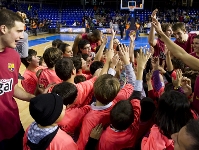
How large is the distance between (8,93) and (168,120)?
122cm

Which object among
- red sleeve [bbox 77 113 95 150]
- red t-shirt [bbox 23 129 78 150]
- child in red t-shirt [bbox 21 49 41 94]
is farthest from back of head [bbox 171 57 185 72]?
red t-shirt [bbox 23 129 78 150]

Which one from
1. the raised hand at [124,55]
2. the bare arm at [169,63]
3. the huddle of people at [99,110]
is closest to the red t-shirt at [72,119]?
the huddle of people at [99,110]

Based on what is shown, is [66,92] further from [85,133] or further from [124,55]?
[124,55]

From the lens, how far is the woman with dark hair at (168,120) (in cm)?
132

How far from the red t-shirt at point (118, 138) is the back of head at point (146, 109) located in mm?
111

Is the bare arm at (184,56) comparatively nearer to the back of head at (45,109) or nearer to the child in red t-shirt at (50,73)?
the back of head at (45,109)

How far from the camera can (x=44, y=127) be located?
1.32 meters

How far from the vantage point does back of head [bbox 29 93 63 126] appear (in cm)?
125

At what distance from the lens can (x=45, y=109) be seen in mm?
1255

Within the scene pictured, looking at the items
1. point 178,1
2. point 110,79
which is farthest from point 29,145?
point 178,1

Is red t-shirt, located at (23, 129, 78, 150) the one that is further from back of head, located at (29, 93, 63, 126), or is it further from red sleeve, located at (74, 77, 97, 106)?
red sleeve, located at (74, 77, 97, 106)

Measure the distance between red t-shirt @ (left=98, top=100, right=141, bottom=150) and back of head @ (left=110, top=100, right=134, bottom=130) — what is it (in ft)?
0.19

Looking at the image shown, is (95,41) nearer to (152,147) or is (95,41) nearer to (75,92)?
(75,92)

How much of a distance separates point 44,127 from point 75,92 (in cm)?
52
